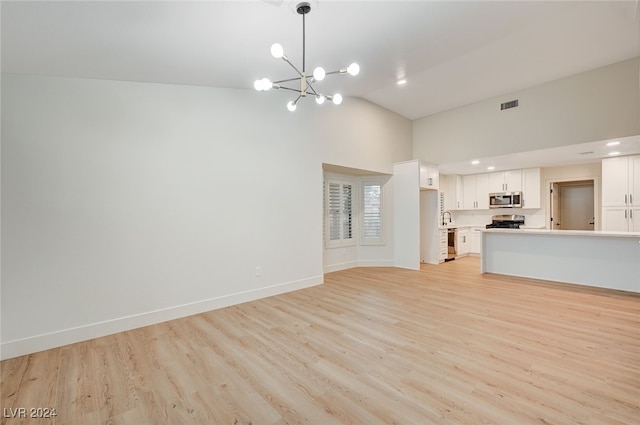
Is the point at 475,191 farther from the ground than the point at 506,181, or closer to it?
closer to it

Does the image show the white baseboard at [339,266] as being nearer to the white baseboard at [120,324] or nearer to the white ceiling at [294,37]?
the white baseboard at [120,324]

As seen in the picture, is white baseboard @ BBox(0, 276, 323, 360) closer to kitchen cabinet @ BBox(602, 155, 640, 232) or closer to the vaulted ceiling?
the vaulted ceiling

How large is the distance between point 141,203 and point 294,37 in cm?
255

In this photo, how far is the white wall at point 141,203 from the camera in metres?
2.64

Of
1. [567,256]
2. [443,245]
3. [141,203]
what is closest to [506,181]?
[443,245]

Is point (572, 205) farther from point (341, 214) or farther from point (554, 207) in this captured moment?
point (341, 214)

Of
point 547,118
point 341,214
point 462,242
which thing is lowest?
point 462,242

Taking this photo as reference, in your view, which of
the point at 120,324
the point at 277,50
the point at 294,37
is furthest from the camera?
the point at 120,324

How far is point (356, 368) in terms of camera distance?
7.42 ft

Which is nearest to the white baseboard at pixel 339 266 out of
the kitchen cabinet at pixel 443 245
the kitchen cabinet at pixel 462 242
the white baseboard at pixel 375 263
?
the white baseboard at pixel 375 263

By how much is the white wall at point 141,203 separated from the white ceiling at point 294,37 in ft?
1.09

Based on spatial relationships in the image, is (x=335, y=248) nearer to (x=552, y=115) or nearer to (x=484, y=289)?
(x=484, y=289)

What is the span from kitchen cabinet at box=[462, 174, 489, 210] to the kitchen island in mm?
2538

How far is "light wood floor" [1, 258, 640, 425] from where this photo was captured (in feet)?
5.81
